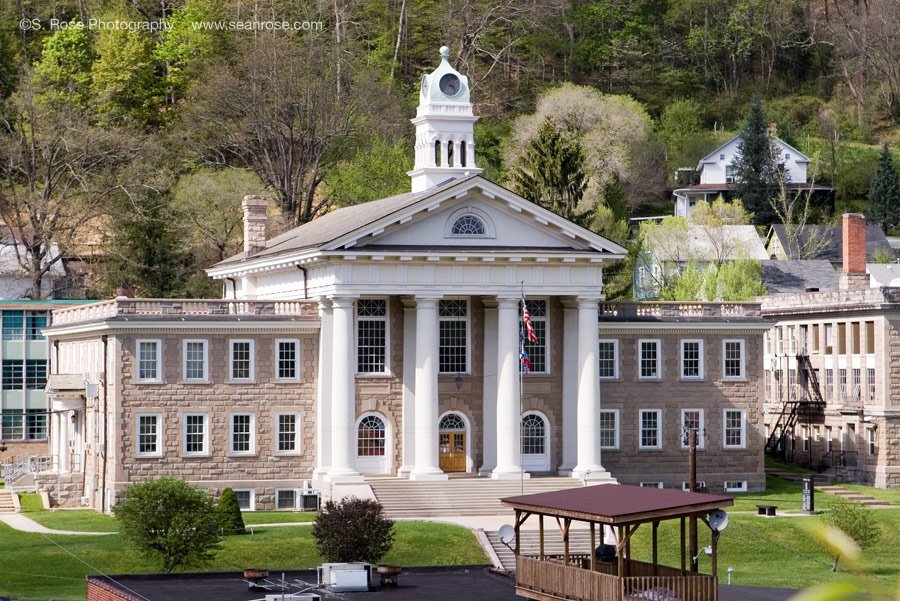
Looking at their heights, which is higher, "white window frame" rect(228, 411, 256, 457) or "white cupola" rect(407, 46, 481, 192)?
"white cupola" rect(407, 46, 481, 192)

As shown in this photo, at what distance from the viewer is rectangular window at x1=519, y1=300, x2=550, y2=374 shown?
6394 centimetres

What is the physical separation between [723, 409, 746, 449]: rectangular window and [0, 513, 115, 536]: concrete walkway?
2419cm

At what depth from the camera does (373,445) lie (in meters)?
62.5

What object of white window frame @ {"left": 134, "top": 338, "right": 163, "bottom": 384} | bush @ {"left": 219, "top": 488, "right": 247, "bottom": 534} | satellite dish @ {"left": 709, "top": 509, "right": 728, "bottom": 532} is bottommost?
bush @ {"left": 219, "top": 488, "right": 247, "bottom": 534}

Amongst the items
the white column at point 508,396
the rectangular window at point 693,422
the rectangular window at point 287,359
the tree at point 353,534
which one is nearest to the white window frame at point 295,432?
the rectangular window at point 287,359

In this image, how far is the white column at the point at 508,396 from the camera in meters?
61.4

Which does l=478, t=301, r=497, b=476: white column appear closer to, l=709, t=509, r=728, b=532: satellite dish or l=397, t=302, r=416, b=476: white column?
l=397, t=302, r=416, b=476: white column

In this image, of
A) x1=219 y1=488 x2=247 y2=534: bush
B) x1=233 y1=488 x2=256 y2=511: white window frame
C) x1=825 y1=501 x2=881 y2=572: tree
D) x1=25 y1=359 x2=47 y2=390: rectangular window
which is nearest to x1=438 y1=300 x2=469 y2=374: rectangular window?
x1=233 y1=488 x2=256 y2=511: white window frame

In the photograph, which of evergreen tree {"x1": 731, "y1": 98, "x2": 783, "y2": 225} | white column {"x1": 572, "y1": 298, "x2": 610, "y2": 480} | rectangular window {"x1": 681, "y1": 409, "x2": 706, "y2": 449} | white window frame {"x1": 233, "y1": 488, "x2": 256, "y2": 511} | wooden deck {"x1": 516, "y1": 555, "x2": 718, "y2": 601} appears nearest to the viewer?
wooden deck {"x1": 516, "y1": 555, "x2": 718, "y2": 601}

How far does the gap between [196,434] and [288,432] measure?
3278 mm

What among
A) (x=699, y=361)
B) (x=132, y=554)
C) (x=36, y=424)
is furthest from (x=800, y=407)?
(x=132, y=554)

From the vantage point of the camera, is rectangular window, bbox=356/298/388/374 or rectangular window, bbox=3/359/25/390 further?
rectangular window, bbox=3/359/25/390

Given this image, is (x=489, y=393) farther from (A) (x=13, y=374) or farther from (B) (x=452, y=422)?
(A) (x=13, y=374)

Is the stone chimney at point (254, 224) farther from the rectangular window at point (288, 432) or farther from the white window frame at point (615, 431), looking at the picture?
the white window frame at point (615, 431)
